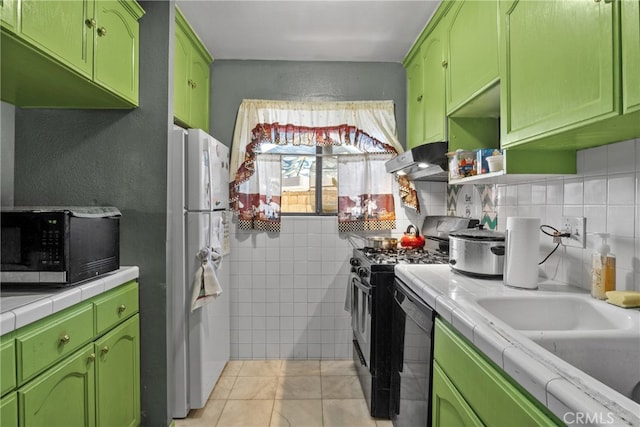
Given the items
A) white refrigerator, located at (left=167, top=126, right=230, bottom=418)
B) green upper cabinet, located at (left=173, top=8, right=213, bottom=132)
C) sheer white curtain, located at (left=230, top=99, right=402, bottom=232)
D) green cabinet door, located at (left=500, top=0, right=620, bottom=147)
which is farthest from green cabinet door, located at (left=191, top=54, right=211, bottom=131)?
green cabinet door, located at (left=500, top=0, right=620, bottom=147)

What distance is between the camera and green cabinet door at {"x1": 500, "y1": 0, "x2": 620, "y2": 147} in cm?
100

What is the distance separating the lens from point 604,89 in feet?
3.25

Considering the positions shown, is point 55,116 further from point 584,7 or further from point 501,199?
point 501,199

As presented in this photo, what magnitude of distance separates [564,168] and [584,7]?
0.66 m

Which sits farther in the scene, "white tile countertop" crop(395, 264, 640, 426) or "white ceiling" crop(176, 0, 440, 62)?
"white ceiling" crop(176, 0, 440, 62)

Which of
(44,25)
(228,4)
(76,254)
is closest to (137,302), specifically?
(76,254)

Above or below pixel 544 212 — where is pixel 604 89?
above

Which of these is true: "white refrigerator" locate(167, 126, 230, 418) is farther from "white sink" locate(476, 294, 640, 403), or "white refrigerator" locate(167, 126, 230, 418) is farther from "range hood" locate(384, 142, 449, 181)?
"white sink" locate(476, 294, 640, 403)

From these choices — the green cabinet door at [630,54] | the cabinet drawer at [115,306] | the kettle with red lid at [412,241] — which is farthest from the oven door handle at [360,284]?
the green cabinet door at [630,54]

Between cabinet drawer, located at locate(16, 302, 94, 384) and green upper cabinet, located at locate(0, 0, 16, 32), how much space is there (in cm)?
94

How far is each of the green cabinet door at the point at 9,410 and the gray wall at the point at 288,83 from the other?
2.21 m

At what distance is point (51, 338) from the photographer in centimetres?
128

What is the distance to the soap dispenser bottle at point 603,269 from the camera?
4.22ft

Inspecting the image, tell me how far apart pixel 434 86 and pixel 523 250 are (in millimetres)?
1321
